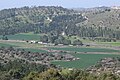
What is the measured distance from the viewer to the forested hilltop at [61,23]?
131212mm

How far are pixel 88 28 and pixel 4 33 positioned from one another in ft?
101

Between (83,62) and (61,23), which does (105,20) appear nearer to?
(61,23)

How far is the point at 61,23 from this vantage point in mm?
160250

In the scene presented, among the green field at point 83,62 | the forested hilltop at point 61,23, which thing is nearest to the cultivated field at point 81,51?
the green field at point 83,62

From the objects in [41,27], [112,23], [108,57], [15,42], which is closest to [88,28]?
[112,23]

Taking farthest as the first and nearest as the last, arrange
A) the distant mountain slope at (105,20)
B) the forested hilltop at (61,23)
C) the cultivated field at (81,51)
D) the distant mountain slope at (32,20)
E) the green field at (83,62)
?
the distant mountain slope at (32,20), the distant mountain slope at (105,20), the forested hilltop at (61,23), the cultivated field at (81,51), the green field at (83,62)

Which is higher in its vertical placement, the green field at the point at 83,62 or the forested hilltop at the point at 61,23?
the forested hilltop at the point at 61,23

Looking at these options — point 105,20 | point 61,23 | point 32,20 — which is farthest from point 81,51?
point 32,20

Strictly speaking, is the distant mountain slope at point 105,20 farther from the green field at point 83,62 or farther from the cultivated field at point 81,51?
the green field at point 83,62

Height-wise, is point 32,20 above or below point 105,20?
above

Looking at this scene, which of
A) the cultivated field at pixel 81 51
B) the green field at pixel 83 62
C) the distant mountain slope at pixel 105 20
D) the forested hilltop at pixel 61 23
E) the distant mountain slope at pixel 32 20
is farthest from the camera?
the distant mountain slope at pixel 32 20

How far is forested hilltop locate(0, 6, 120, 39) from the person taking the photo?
131m

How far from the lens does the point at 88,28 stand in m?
136

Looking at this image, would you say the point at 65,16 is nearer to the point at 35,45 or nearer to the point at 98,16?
the point at 98,16
